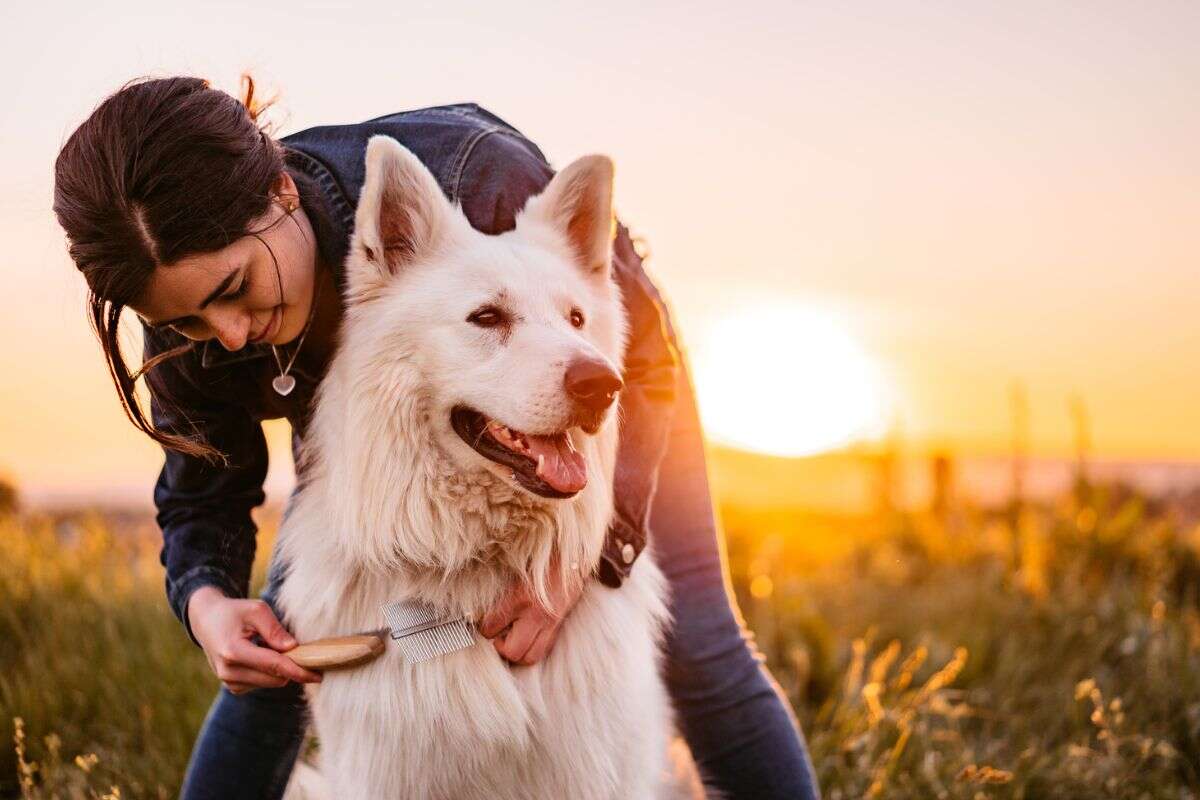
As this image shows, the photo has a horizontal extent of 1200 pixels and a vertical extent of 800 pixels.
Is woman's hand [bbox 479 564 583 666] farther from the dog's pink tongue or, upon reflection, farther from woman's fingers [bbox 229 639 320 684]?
woman's fingers [bbox 229 639 320 684]

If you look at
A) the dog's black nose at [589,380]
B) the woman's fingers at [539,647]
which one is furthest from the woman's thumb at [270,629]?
the dog's black nose at [589,380]

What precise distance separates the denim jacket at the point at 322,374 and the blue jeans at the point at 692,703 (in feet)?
0.93

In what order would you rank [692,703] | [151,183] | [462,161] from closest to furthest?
[151,183] → [462,161] → [692,703]

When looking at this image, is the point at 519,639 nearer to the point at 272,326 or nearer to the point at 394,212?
the point at 272,326

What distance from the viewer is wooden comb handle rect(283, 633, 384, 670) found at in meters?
2.26

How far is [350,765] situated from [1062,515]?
19.3ft

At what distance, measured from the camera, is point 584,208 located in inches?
99.4

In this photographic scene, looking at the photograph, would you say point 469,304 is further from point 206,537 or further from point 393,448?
point 206,537

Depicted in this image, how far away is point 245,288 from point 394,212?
0.39m

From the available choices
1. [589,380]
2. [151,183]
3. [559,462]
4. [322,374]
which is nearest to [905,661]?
[559,462]

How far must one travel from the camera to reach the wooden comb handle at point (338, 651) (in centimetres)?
226

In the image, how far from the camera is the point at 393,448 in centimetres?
233

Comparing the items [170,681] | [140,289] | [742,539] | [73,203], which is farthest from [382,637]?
[742,539]

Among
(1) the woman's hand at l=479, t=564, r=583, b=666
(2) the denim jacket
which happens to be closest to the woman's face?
(2) the denim jacket
